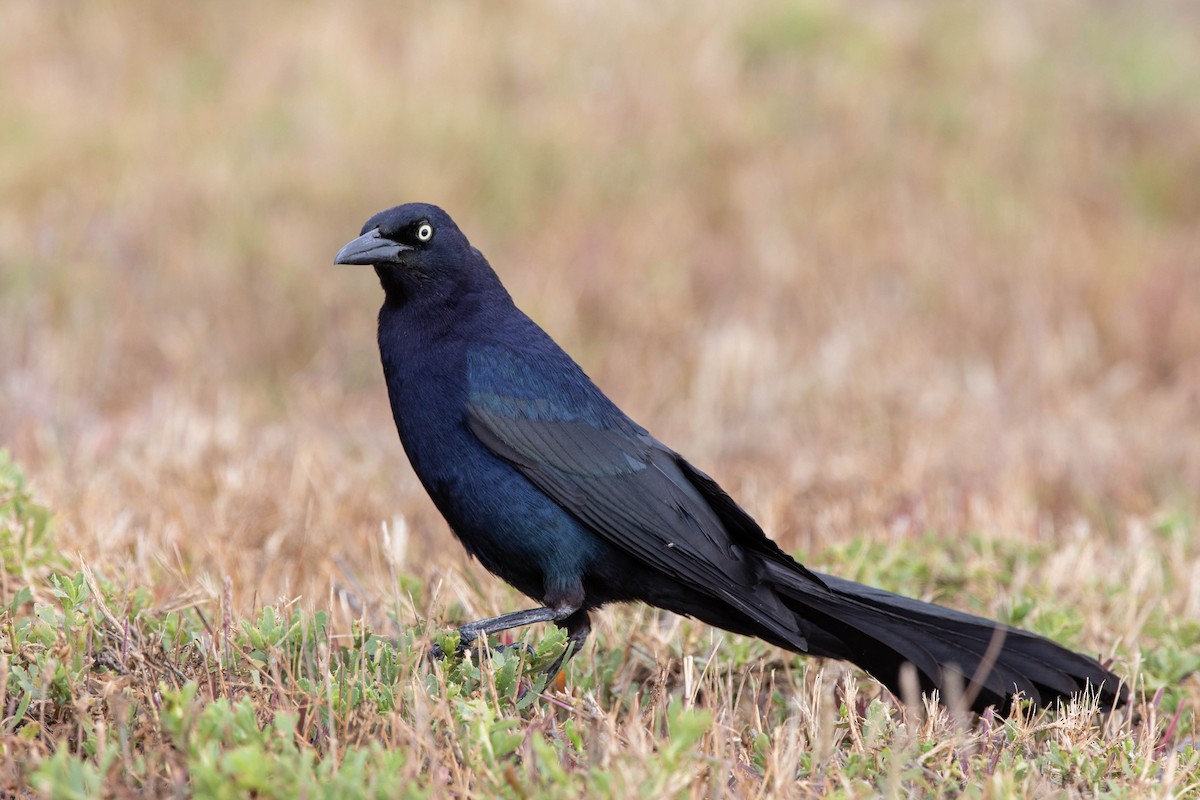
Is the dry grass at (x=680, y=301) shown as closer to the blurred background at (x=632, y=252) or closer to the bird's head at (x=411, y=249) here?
the blurred background at (x=632, y=252)

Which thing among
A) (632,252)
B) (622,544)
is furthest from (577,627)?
(632,252)

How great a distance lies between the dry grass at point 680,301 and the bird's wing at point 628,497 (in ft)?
0.60

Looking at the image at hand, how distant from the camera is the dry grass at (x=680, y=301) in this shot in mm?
3836

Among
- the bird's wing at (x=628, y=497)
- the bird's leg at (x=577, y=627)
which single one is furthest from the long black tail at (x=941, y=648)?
the bird's leg at (x=577, y=627)

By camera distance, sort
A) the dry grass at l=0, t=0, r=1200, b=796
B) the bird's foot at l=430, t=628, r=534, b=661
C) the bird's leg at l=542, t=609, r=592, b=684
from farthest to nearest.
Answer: the dry grass at l=0, t=0, r=1200, b=796, the bird's leg at l=542, t=609, r=592, b=684, the bird's foot at l=430, t=628, r=534, b=661

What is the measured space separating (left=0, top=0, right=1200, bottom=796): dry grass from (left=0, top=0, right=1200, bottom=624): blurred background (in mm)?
33

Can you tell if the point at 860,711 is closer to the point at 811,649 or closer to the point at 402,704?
the point at 811,649

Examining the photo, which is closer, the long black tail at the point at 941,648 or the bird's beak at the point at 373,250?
the long black tail at the point at 941,648

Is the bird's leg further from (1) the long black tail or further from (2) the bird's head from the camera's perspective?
(2) the bird's head

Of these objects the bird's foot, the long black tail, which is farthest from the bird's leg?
the long black tail

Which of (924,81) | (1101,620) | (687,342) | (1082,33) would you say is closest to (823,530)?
(1101,620)

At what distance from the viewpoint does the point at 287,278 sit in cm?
870

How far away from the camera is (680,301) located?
8.71m

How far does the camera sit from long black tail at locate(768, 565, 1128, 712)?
3.33 m
